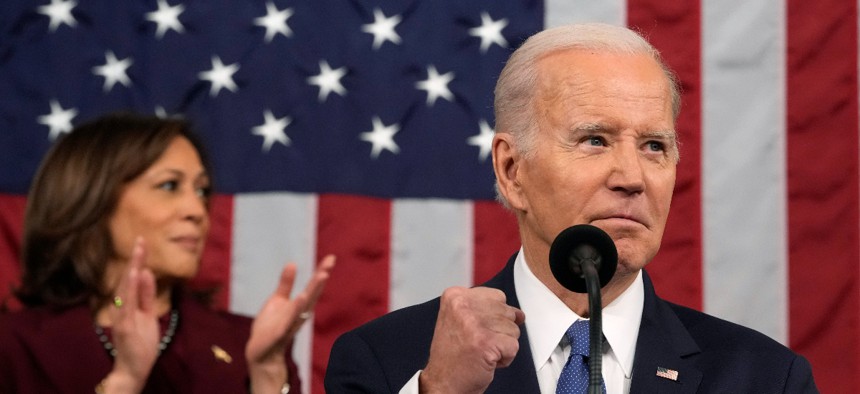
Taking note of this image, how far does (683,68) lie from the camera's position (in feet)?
11.0

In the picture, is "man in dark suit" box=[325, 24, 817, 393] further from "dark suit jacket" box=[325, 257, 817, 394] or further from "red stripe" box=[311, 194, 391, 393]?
"red stripe" box=[311, 194, 391, 393]

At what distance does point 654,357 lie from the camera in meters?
1.94

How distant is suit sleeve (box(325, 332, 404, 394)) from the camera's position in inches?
79.0

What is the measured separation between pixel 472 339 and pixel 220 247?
200 centimetres

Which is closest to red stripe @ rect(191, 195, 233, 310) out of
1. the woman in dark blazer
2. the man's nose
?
the woman in dark blazer

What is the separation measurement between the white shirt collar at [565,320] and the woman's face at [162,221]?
1.22 m

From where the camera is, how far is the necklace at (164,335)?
2930 mm

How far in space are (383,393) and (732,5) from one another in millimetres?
1846

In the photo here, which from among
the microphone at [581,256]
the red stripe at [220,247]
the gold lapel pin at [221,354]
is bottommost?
the microphone at [581,256]

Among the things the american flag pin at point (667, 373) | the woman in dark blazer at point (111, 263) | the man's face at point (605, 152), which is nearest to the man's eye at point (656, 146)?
the man's face at point (605, 152)

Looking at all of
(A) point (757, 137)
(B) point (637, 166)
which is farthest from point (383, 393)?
(A) point (757, 137)

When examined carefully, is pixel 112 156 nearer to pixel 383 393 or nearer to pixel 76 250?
pixel 76 250

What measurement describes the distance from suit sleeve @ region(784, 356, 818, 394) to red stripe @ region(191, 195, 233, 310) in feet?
6.34

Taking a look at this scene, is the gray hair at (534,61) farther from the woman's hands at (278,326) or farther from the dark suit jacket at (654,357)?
the woman's hands at (278,326)
